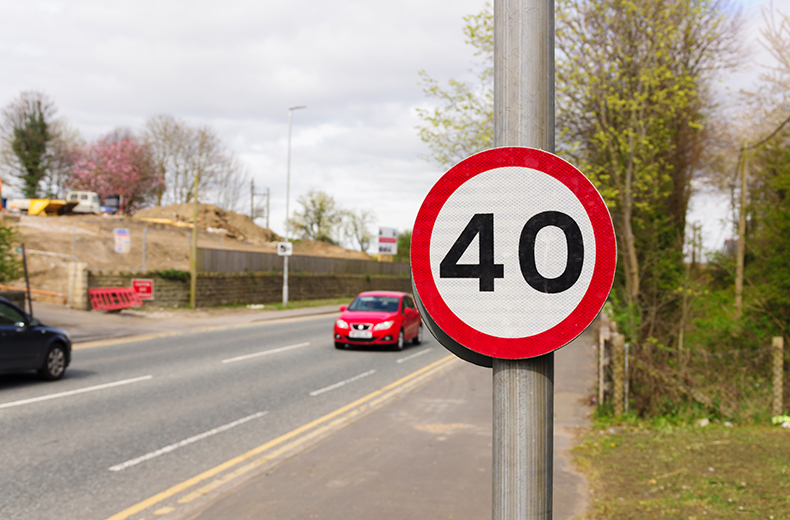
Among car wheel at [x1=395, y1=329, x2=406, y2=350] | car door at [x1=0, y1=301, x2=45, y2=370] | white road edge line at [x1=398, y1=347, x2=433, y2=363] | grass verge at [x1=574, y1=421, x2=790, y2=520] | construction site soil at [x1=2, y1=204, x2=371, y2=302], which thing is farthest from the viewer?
construction site soil at [x1=2, y1=204, x2=371, y2=302]

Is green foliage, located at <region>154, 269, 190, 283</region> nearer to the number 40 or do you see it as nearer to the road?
the road

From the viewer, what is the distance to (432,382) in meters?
11.8

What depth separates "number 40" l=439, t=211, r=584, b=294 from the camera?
2066mm

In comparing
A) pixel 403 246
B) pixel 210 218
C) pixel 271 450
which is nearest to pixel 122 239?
pixel 271 450

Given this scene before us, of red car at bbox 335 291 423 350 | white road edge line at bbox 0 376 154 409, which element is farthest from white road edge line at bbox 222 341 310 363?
white road edge line at bbox 0 376 154 409

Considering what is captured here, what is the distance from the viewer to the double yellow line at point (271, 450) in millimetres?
5590

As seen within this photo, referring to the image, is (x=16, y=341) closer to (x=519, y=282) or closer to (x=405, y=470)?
(x=405, y=470)

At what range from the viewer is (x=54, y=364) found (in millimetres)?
11320

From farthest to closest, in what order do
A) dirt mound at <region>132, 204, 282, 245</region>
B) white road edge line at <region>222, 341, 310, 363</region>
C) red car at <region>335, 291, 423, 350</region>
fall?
dirt mound at <region>132, 204, 282, 245</region>
red car at <region>335, 291, 423, 350</region>
white road edge line at <region>222, 341, 310, 363</region>

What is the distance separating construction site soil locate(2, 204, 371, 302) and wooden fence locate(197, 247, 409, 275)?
2.41 metres

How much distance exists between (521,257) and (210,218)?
6018cm

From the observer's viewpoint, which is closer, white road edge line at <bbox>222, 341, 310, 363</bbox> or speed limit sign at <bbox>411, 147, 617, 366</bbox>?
speed limit sign at <bbox>411, 147, 617, 366</bbox>

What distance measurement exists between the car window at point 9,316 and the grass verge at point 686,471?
355 inches

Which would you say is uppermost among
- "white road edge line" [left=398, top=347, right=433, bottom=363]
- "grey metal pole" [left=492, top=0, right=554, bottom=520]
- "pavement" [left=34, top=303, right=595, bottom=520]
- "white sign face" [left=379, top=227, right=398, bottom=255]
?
"white sign face" [left=379, top=227, right=398, bottom=255]
